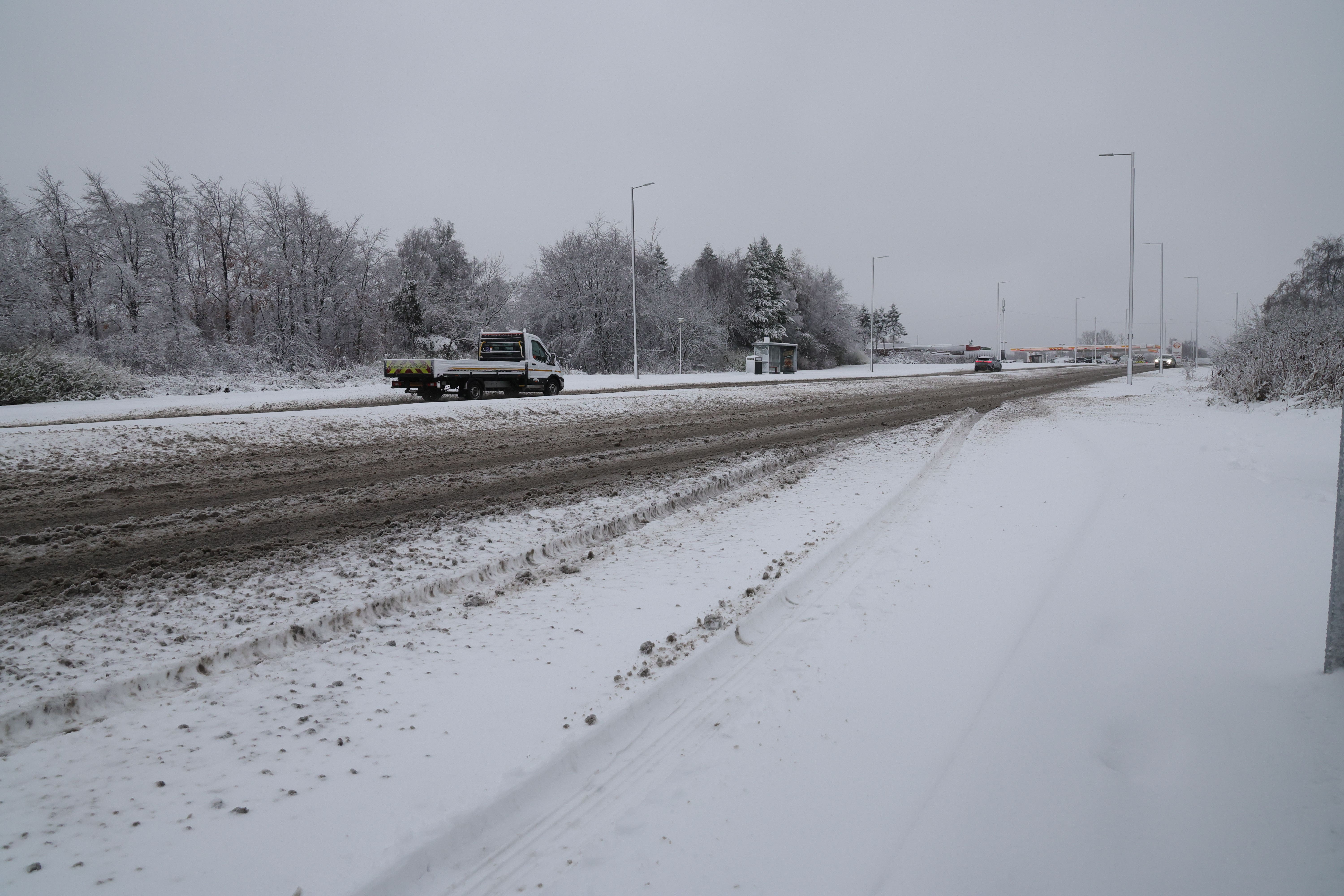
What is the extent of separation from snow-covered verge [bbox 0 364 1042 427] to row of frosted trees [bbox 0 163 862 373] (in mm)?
5427

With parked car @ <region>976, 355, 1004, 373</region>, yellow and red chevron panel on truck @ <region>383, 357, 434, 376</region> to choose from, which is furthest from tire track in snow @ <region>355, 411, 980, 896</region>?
parked car @ <region>976, 355, 1004, 373</region>

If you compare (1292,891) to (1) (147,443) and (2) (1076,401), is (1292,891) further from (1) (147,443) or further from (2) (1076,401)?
(2) (1076,401)

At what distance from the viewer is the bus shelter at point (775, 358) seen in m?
51.8

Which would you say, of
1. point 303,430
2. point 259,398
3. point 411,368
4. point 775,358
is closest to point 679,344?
point 775,358

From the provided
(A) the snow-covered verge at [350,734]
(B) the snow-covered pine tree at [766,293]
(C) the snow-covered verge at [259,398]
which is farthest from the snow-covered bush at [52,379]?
(B) the snow-covered pine tree at [766,293]

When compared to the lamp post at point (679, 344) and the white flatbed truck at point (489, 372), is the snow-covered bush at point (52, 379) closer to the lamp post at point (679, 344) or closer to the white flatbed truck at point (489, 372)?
the white flatbed truck at point (489, 372)

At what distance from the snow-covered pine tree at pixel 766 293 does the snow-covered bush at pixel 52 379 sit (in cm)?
5078

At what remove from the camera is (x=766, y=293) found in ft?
212

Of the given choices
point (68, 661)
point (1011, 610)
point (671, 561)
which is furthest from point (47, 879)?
point (1011, 610)

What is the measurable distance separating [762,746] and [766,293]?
64.2 meters

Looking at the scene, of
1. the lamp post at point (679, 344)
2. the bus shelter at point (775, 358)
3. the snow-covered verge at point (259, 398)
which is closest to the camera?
the snow-covered verge at point (259, 398)

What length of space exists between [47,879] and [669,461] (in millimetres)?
8487

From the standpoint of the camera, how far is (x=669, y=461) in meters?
10.4

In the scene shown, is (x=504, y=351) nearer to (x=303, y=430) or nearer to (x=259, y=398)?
(x=259, y=398)
